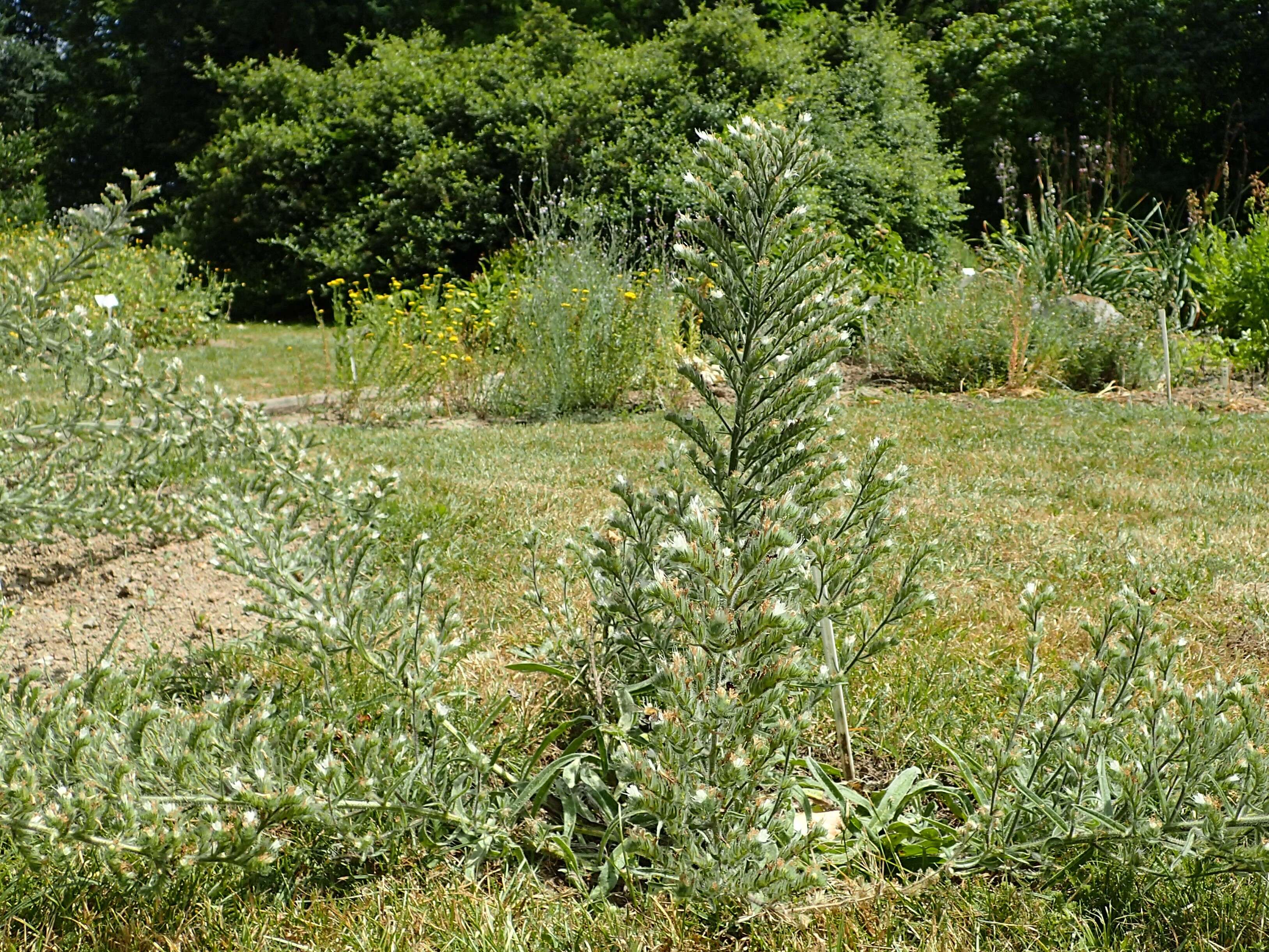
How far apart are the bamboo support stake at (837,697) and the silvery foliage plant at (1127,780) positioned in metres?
0.29

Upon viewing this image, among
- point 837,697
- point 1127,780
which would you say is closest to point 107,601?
point 837,697

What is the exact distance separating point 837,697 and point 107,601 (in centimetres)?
244

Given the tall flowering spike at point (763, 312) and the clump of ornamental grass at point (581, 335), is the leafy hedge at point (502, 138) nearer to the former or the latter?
the clump of ornamental grass at point (581, 335)

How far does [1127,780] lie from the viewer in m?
1.65

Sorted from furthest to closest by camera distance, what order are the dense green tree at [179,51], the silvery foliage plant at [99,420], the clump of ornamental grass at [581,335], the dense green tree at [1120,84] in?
1. the dense green tree at [179,51]
2. the dense green tree at [1120,84]
3. the clump of ornamental grass at [581,335]
4. the silvery foliage plant at [99,420]

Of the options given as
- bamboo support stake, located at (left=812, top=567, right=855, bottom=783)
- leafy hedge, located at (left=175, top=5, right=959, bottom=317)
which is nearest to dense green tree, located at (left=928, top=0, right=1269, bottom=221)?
leafy hedge, located at (left=175, top=5, right=959, bottom=317)

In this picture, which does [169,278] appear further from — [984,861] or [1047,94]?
[1047,94]

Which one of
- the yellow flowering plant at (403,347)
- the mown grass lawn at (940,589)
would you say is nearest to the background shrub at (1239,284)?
the mown grass lawn at (940,589)

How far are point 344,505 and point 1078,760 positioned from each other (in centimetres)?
175

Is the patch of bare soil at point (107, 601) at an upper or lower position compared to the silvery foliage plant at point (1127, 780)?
lower

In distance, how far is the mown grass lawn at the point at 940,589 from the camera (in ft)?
5.72

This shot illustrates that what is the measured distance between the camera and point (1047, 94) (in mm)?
20719

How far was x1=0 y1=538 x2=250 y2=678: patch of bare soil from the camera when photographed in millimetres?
3082

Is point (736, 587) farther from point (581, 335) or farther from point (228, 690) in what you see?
point (581, 335)
